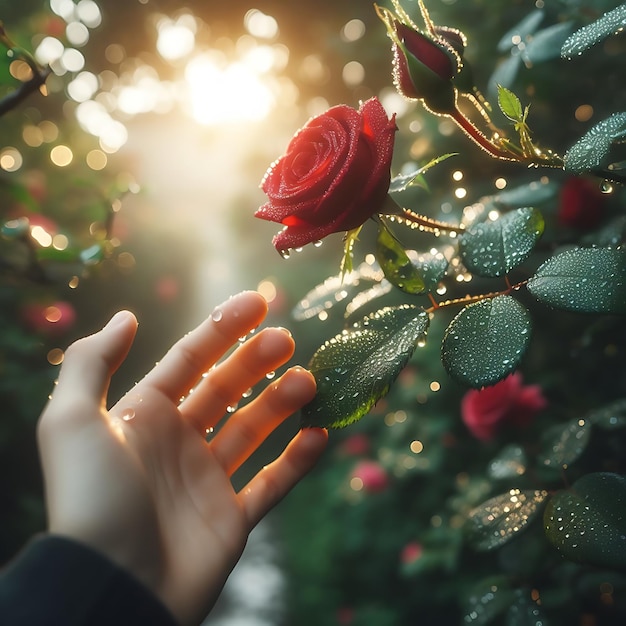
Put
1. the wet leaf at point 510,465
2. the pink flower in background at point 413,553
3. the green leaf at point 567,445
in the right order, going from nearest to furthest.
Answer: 1. the green leaf at point 567,445
2. the wet leaf at point 510,465
3. the pink flower in background at point 413,553

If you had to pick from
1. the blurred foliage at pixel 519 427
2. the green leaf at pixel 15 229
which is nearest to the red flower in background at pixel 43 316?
the blurred foliage at pixel 519 427

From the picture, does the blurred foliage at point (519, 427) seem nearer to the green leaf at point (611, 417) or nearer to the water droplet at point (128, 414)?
the green leaf at point (611, 417)

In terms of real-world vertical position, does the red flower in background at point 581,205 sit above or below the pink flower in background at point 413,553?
above

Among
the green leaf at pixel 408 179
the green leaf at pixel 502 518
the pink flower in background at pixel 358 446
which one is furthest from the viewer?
the pink flower in background at pixel 358 446

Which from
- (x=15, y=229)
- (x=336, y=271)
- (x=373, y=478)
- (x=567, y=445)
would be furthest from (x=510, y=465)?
(x=336, y=271)

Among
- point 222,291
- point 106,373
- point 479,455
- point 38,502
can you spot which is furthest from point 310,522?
point 222,291

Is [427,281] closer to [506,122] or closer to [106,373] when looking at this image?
[106,373]
